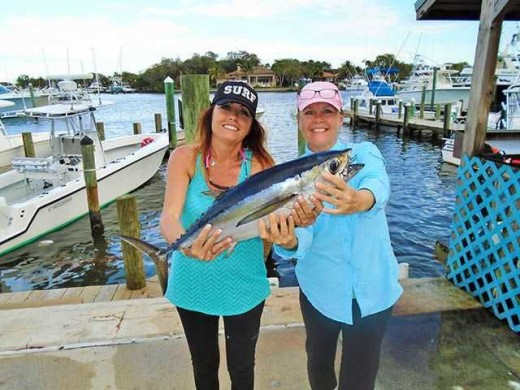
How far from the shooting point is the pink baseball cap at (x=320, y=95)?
2045 millimetres

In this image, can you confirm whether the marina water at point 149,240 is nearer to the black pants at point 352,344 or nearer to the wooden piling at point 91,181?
the wooden piling at point 91,181

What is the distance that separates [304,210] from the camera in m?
1.83

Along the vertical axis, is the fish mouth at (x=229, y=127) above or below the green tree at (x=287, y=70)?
below

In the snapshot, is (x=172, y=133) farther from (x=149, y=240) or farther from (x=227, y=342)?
(x=227, y=342)

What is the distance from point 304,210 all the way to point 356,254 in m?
0.38

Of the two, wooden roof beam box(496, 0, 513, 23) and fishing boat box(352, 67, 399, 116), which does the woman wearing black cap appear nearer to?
wooden roof beam box(496, 0, 513, 23)

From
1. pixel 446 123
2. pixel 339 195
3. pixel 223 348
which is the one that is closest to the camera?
pixel 339 195

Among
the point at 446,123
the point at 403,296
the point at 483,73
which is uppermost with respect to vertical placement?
the point at 483,73

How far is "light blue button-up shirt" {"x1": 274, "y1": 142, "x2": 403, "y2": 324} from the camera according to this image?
1.95 m

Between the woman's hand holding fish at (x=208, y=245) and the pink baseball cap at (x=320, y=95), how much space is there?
0.83m

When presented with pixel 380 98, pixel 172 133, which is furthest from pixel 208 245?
pixel 380 98

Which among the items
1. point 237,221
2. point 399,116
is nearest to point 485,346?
point 237,221

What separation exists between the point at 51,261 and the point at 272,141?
18.9m

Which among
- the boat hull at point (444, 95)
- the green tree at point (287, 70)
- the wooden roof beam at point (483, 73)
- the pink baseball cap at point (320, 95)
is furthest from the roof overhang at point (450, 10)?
the green tree at point (287, 70)
